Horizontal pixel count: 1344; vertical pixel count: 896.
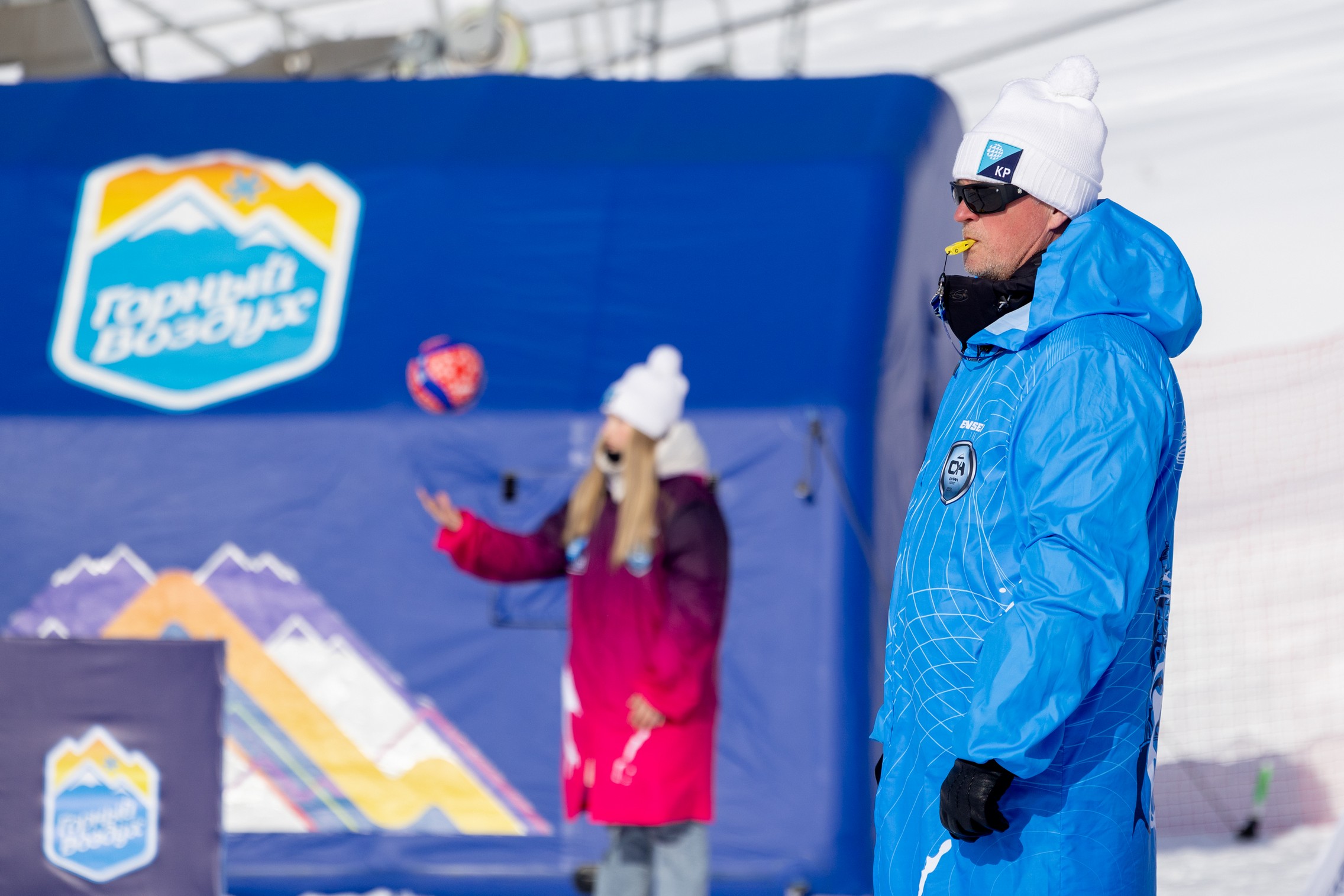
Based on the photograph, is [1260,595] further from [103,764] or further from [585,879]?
[103,764]

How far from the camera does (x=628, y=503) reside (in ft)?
12.8

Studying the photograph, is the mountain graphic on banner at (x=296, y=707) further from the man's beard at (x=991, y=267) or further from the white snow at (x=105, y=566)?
the man's beard at (x=991, y=267)

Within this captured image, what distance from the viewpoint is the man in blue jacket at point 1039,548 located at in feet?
5.69

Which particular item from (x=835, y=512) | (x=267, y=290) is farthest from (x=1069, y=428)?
(x=267, y=290)

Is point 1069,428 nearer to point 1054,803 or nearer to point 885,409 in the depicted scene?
point 1054,803

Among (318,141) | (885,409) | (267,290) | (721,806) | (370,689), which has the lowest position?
(721,806)

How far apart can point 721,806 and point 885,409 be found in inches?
57.4

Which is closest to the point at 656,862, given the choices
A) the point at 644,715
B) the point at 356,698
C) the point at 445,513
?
the point at 644,715

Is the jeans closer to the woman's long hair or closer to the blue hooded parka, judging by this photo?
the woman's long hair

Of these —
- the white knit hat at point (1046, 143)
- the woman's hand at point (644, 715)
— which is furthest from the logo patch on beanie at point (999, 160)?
the woman's hand at point (644, 715)

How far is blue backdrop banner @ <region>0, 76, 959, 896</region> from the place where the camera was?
193 inches

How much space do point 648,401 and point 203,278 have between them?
211cm

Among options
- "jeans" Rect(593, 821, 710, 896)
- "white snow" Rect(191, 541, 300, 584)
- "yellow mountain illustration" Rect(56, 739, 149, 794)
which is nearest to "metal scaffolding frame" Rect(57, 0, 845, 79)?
"white snow" Rect(191, 541, 300, 584)

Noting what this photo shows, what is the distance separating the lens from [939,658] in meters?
1.90
